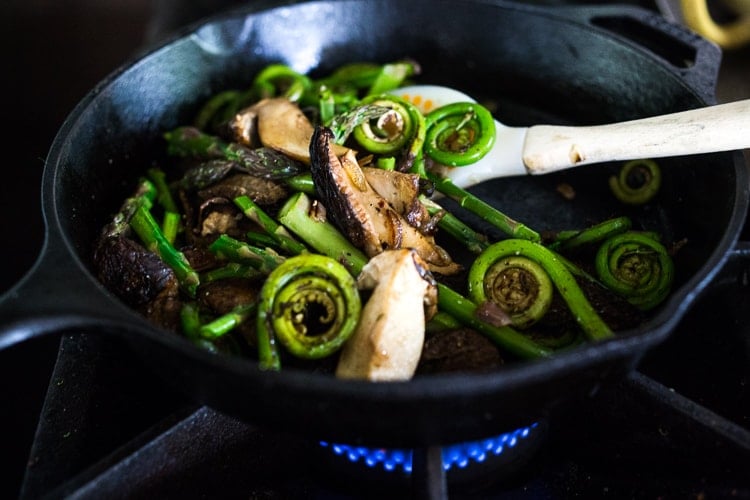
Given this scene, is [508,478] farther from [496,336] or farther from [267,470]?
[267,470]

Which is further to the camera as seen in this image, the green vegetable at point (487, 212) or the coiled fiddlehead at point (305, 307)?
the green vegetable at point (487, 212)

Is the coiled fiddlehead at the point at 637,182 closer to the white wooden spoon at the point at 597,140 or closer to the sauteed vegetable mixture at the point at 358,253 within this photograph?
the sauteed vegetable mixture at the point at 358,253

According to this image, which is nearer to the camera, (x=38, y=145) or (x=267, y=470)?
A: (x=267, y=470)

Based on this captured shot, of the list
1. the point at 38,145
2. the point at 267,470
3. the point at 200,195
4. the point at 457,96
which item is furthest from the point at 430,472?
the point at 38,145

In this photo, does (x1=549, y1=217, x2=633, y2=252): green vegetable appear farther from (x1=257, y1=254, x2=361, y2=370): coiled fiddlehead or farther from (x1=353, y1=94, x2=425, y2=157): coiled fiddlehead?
(x1=257, y1=254, x2=361, y2=370): coiled fiddlehead

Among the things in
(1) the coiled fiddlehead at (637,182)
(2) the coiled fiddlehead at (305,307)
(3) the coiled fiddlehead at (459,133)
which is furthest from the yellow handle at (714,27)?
(2) the coiled fiddlehead at (305,307)
